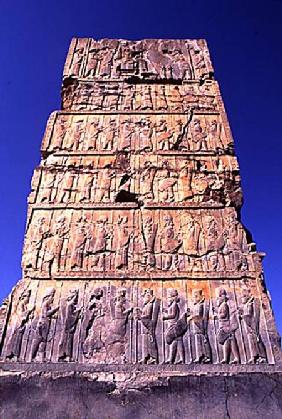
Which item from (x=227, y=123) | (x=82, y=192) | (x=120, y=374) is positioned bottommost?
(x=120, y=374)

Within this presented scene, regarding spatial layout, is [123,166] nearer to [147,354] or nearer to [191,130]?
[191,130]

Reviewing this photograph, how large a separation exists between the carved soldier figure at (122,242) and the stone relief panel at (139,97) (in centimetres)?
204

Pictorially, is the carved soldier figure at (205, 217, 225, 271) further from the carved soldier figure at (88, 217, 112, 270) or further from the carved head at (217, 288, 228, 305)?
the carved soldier figure at (88, 217, 112, 270)

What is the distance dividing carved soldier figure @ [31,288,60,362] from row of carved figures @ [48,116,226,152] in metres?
2.19

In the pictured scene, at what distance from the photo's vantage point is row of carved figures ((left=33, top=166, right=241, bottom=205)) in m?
5.23

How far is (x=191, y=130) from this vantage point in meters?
5.99

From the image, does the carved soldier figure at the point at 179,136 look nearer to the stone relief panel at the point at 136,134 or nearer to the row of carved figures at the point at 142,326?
the stone relief panel at the point at 136,134

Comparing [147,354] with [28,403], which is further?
[147,354]

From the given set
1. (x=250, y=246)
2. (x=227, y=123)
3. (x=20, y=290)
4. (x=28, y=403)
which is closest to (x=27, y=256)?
(x=20, y=290)

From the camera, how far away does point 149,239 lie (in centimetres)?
482

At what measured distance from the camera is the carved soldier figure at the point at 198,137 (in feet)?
18.9

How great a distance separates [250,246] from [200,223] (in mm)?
619

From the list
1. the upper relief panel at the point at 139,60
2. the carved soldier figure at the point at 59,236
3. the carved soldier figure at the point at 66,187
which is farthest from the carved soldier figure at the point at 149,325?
the upper relief panel at the point at 139,60

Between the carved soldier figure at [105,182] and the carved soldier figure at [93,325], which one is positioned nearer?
the carved soldier figure at [93,325]
